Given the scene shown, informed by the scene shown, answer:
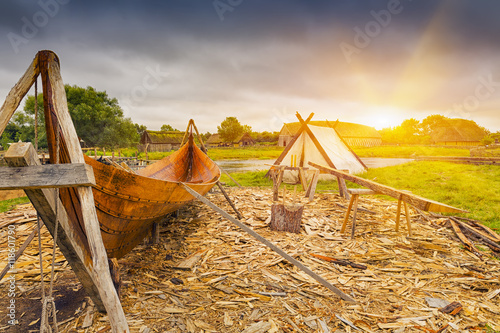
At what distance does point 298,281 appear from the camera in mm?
4207

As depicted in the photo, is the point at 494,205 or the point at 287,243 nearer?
the point at 287,243

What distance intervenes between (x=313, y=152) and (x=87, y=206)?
12101 millimetres

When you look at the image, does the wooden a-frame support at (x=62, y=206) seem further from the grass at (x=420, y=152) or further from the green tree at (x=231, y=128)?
the green tree at (x=231, y=128)

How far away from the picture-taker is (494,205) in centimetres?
859

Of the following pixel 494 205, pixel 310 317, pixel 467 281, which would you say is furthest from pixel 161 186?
pixel 494 205

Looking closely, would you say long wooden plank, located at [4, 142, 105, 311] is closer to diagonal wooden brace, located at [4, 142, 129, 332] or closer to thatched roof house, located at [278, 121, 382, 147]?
diagonal wooden brace, located at [4, 142, 129, 332]

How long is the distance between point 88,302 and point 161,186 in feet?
6.63

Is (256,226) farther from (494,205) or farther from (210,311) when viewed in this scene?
(494,205)

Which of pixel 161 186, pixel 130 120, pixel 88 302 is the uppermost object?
pixel 130 120

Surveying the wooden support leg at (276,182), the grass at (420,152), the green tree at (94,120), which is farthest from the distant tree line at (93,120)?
the grass at (420,152)

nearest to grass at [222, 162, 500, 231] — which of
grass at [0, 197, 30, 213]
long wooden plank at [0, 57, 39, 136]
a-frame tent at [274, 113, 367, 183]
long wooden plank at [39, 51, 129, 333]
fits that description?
a-frame tent at [274, 113, 367, 183]

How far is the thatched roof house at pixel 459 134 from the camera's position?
54.2 m

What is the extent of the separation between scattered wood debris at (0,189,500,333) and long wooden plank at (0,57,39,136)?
268cm

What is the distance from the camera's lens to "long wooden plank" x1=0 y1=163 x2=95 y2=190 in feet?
6.20
